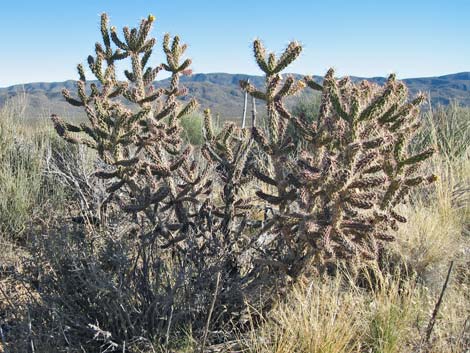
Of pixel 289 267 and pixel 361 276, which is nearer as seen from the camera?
pixel 289 267

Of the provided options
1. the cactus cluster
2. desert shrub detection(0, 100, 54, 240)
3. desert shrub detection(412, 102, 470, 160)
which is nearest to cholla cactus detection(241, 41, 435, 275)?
the cactus cluster

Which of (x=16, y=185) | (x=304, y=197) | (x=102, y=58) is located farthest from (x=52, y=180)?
(x=304, y=197)

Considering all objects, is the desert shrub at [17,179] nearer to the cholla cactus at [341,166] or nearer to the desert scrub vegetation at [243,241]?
the desert scrub vegetation at [243,241]

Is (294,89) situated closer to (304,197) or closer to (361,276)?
(304,197)

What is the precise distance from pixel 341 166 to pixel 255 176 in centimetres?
55

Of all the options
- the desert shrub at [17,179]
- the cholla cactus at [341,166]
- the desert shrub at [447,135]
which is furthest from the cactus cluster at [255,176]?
the desert shrub at [447,135]

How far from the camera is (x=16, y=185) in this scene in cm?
612

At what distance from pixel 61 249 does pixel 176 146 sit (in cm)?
101

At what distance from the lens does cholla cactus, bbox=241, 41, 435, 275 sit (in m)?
2.69

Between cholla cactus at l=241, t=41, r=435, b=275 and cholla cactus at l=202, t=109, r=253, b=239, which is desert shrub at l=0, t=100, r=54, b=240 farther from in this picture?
cholla cactus at l=241, t=41, r=435, b=275

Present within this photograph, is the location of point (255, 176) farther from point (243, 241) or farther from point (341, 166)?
point (243, 241)

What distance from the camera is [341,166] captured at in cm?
281

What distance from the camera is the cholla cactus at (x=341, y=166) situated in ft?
8.81

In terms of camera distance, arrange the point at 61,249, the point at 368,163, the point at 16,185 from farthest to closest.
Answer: the point at 16,185 < the point at 61,249 < the point at 368,163
